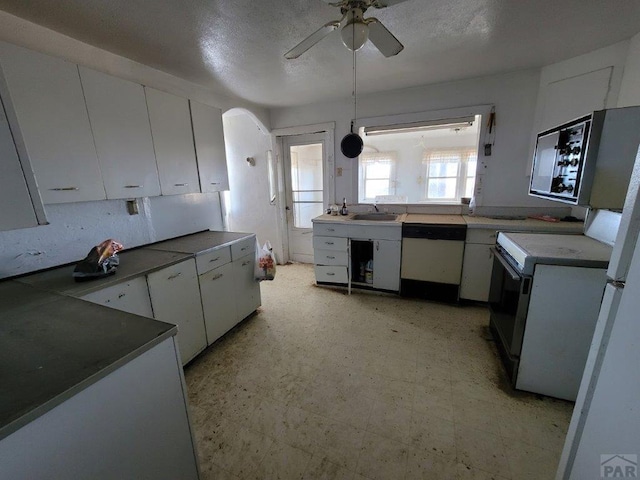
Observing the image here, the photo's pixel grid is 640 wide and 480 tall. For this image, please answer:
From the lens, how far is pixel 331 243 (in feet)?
10.3

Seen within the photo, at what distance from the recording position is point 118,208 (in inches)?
82.0

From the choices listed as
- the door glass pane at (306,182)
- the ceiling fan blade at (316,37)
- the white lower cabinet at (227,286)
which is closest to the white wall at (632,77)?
the ceiling fan blade at (316,37)

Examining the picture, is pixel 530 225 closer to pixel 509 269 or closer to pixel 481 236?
pixel 481 236

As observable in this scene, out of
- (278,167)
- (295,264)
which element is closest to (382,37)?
(278,167)

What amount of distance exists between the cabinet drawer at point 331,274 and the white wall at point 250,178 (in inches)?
44.3

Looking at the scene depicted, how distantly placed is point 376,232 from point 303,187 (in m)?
1.62

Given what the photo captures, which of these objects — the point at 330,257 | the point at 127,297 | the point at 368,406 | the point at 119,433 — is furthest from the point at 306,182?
the point at 119,433

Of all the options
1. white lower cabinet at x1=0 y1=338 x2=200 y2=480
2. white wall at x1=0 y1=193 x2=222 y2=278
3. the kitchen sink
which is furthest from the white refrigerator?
white wall at x1=0 y1=193 x2=222 y2=278

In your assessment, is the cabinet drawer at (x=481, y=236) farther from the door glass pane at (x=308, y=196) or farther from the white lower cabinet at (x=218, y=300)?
the white lower cabinet at (x=218, y=300)

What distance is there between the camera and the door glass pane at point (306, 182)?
3.88m

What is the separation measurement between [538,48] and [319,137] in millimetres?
2415

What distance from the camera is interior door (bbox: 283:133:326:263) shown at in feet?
12.6

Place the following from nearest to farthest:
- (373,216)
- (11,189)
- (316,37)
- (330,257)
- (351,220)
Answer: (11,189)
(316,37)
(351,220)
(330,257)
(373,216)

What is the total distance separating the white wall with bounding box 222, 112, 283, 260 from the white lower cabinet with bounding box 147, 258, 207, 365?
2.13 m
